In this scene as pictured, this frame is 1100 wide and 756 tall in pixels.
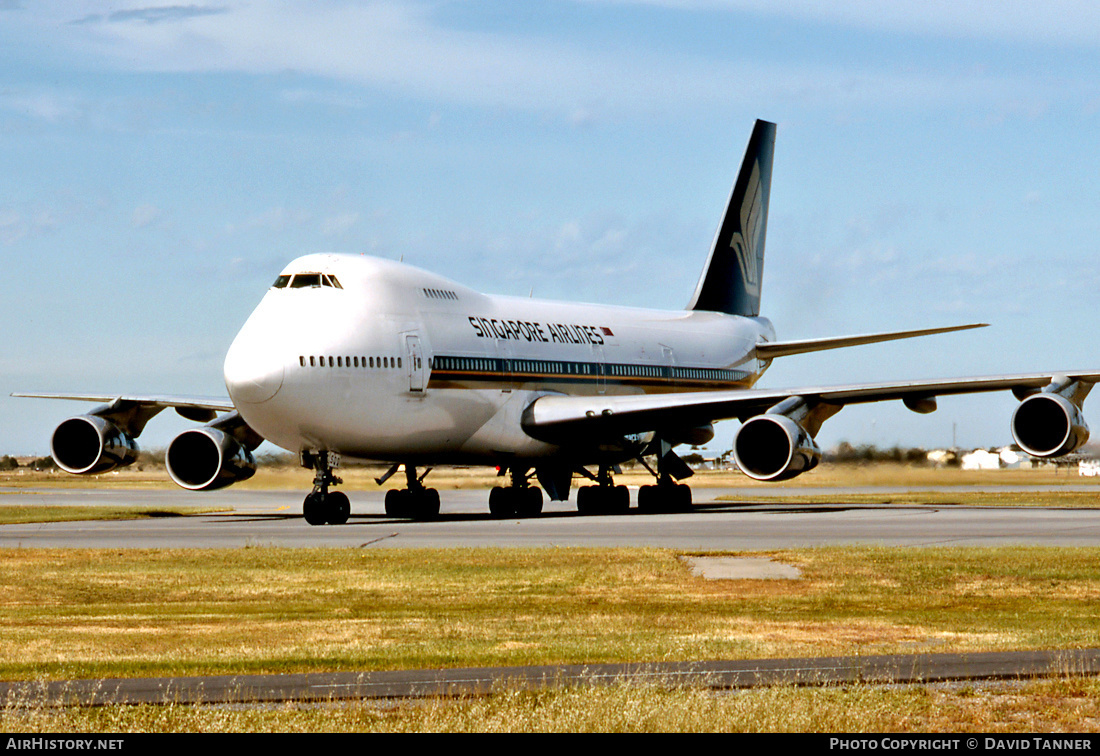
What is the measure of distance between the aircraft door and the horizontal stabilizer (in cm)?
1276

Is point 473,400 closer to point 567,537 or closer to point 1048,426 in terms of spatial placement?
point 567,537

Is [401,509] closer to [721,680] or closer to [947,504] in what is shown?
[947,504]

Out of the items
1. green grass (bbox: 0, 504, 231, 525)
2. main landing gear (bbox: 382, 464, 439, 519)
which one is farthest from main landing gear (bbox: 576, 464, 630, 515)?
green grass (bbox: 0, 504, 231, 525)

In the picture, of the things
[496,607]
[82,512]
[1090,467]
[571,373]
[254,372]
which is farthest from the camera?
[1090,467]

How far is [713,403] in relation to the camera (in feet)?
109

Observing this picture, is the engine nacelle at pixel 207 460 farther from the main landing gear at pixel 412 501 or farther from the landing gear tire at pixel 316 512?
the landing gear tire at pixel 316 512

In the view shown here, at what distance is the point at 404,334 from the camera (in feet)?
102

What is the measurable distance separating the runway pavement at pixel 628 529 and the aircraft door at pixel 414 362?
2.97 m

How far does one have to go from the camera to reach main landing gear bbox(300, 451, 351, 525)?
29891mm

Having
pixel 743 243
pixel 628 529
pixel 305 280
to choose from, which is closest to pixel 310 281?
pixel 305 280

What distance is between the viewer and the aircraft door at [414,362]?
31.2 meters

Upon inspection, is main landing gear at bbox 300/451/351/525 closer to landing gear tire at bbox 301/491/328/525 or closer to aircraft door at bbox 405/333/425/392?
landing gear tire at bbox 301/491/328/525

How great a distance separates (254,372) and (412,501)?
726 cm

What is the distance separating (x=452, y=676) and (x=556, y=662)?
1.10m
